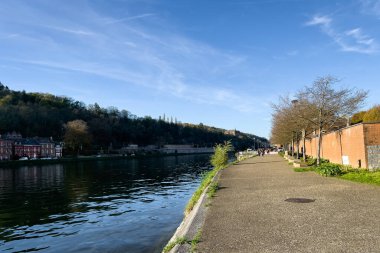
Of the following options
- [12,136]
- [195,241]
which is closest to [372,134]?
[195,241]

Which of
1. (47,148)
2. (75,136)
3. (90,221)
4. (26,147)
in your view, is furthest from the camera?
(47,148)

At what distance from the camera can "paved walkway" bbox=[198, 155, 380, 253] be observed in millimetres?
8008

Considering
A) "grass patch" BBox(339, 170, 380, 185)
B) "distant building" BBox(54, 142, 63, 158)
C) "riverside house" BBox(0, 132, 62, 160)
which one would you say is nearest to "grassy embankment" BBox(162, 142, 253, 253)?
"grass patch" BBox(339, 170, 380, 185)

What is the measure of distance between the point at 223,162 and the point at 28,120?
142127 millimetres

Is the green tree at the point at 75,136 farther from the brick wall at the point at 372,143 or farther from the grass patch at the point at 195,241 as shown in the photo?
the grass patch at the point at 195,241

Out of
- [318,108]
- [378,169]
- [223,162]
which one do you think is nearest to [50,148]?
[223,162]

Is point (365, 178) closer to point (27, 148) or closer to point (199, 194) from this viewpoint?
point (199, 194)

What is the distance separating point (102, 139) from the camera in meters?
179

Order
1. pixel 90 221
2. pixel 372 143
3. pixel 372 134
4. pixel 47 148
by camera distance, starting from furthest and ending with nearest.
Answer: pixel 47 148 → pixel 372 134 → pixel 372 143 → pixel 90 221

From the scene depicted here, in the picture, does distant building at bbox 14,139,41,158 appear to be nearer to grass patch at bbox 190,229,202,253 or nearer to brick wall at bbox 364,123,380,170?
brick wall at bbox 364,123,380,170

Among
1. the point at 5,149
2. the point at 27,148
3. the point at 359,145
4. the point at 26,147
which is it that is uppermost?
the point at 26,147

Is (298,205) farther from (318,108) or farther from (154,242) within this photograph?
(318,108)

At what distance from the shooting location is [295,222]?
10305 mm

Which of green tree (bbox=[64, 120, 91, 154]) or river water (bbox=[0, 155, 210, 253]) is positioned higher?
green tree (bbox=[64, 120, 91, 154])
